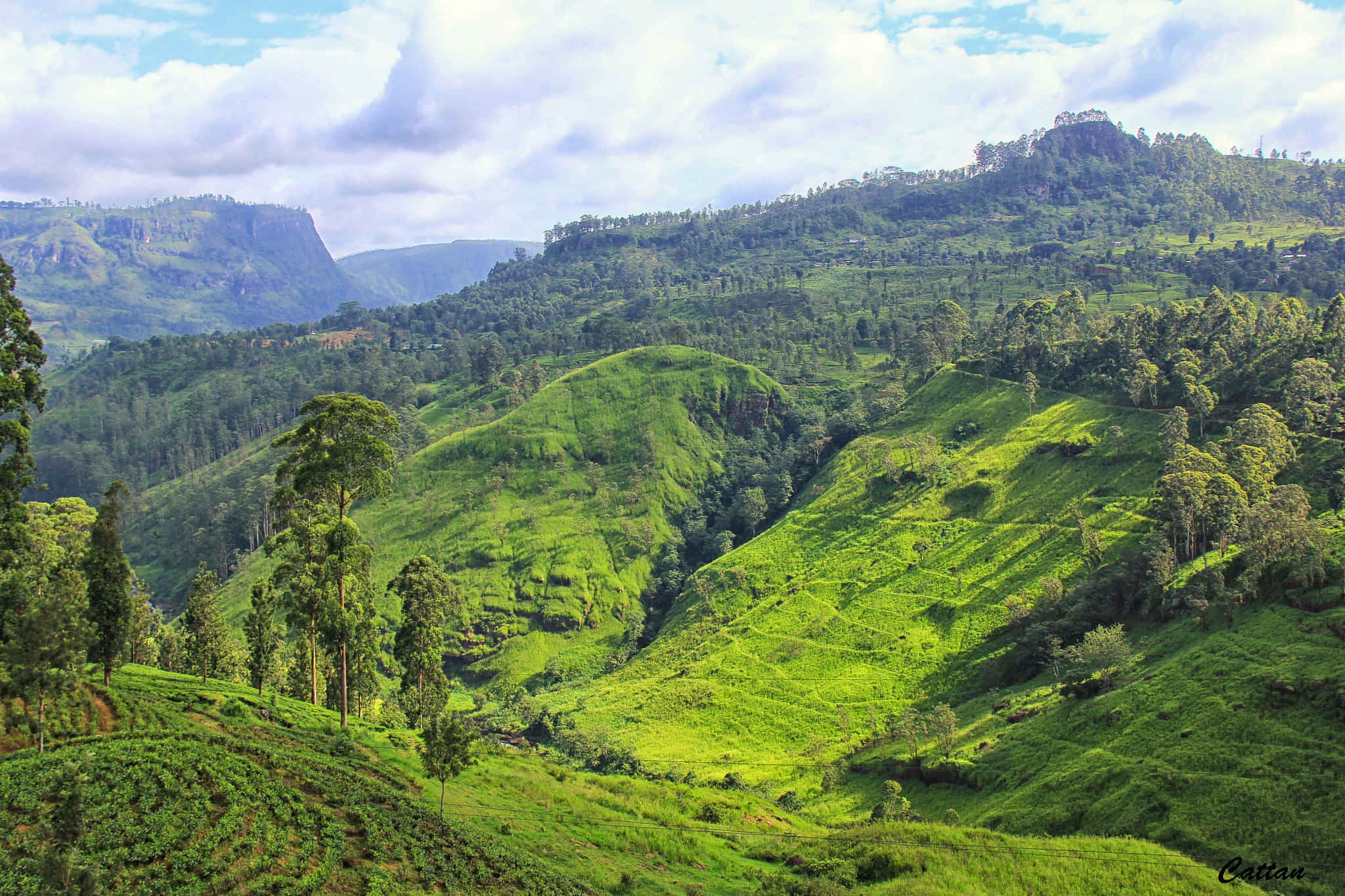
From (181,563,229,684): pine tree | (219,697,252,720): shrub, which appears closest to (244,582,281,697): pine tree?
(181,563,229,684): pine tree

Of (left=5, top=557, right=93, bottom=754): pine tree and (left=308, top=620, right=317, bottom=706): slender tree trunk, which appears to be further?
(left=308, top=620, right=317, bottom=706): slender tree trunk

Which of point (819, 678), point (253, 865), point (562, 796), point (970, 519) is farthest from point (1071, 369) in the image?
point (253, 865)

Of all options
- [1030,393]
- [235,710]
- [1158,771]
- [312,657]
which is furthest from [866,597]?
[235,710]

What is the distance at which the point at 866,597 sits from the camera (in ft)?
294

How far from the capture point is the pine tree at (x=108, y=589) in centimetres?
Answer: 3741

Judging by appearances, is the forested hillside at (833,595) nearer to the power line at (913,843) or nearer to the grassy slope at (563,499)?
the power line at (913,843)

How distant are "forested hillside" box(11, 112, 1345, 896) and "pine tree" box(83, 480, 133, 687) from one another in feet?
1.83

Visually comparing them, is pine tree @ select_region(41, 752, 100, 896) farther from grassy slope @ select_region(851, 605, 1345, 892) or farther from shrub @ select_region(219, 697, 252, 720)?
grassy slope @ select_region(851, 605, 1345, 892)

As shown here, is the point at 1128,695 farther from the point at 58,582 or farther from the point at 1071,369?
the point at 1071,369

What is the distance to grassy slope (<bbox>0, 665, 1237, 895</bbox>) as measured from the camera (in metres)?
24.8

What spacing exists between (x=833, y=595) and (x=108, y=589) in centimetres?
7221

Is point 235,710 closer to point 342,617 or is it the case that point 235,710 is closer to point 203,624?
point 342,617

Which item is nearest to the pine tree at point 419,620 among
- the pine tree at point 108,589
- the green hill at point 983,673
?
the pine tree at point 108,589

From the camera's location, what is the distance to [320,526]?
40.7 meters
